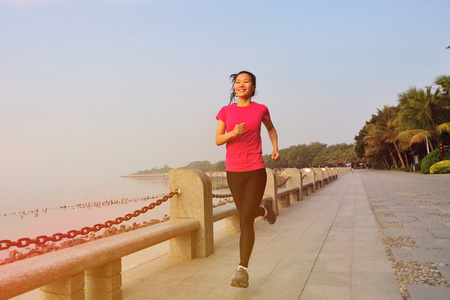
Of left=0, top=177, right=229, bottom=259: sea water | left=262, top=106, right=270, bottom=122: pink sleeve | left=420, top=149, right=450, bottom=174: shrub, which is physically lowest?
left=0, top=177, right=229, bottom=259: sea water

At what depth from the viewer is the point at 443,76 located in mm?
29016

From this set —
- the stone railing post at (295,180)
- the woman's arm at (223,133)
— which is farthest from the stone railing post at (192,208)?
the stone railing post at (295,180)

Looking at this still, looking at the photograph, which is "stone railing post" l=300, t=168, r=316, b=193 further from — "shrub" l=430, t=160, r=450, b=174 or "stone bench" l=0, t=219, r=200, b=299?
"shrub" l=430, t=160, r=450, b=174

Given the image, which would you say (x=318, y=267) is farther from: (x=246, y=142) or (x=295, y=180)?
(x=295, y=180)

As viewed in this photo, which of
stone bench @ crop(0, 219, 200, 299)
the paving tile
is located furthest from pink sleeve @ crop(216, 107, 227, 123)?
the paving tile

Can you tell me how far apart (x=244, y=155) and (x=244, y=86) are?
2.35ft

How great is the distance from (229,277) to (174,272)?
0.64 meters

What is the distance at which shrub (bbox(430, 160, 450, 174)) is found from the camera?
2661 cm

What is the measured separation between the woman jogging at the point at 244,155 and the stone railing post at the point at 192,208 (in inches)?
37.0

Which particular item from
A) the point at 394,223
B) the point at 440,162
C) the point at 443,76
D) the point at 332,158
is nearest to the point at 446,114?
the point at 443,76

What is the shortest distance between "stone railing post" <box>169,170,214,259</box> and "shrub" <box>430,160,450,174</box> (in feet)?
98.5

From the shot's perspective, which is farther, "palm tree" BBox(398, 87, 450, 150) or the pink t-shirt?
"palm tree" BBox(398, 87, 450, 150)

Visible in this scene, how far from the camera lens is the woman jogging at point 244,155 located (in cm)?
282

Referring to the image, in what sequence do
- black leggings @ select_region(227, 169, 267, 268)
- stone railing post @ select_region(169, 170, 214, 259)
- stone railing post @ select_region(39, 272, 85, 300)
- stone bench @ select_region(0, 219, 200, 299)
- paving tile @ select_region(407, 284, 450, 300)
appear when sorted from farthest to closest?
stone railing post @ select_region(169, 170, 214, 259), black leggings @ select_region(227, 169, 267, 268), paving tile @ select_region(407, 284, 450, 300), stone railing post @ select_region(39, 272, 85, 300), stone bench @ select_region(0, 219, 200, 299)
